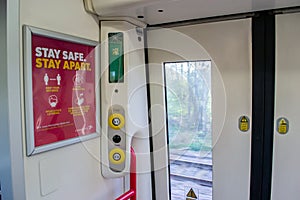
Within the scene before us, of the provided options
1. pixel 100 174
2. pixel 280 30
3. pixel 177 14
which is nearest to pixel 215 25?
pixel 177 14

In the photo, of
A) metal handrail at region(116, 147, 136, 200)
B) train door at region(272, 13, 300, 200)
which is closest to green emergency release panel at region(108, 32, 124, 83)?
metal handrail at region(116, 147, 136, 200)

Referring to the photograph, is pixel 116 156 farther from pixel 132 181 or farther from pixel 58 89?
pixel 58 89

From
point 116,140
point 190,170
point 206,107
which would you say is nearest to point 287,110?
point 206,107

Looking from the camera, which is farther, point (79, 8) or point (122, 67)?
point (122, 67)

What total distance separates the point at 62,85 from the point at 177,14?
2.54 ft

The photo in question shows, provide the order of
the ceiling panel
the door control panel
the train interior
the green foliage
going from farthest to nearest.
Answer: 1. the green foliage
2. the door control panel
3. the ceiling panel
4. the train interior

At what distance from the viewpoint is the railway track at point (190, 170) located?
172 centimetres

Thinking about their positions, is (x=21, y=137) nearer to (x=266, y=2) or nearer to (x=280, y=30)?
(x=266, y=2)

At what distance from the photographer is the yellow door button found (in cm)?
Result: 148

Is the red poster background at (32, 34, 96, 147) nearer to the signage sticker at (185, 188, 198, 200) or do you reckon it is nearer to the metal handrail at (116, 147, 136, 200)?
the metal handrail at (116, 147, 136, 200)

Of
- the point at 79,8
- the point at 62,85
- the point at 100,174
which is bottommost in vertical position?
the point at 100,174

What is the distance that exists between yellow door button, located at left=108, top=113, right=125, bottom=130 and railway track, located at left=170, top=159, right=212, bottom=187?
573 mm

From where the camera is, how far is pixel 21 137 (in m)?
1.05

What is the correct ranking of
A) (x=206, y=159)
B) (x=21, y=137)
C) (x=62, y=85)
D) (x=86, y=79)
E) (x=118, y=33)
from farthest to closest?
(x=206, y=159)
(x=118, y=33)
(x=86, y=79)
(x=62, y=85)
(x=21, y=137)
